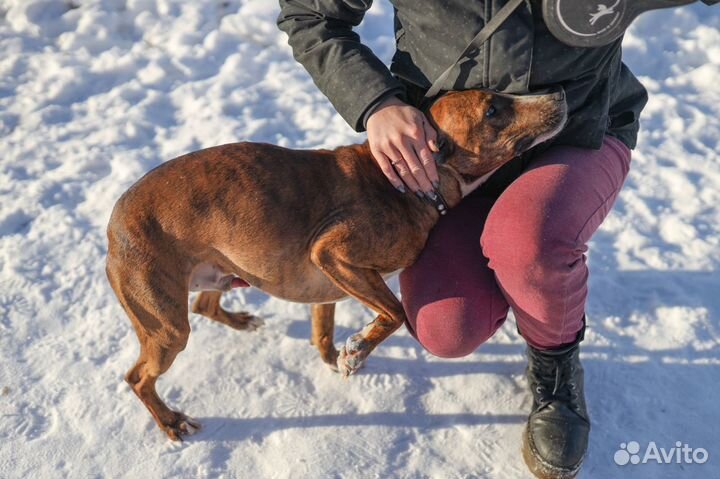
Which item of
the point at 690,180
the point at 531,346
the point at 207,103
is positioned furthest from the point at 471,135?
the point at 207,103

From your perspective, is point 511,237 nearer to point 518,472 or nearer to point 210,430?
point 518,472

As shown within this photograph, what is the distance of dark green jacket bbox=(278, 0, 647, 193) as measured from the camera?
255 cm

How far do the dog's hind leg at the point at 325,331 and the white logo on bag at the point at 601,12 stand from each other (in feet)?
5.64

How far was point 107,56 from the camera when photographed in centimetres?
518

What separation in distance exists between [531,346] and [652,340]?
2.66ft

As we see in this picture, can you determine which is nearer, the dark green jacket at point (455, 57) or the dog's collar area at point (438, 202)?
the dark green jacket at point (455, 57)

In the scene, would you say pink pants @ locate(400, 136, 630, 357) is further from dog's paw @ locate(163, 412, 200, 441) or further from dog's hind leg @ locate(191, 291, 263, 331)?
dog's paw @ locate(163, 412, 200, 441)

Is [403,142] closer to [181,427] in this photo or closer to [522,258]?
[522,258]

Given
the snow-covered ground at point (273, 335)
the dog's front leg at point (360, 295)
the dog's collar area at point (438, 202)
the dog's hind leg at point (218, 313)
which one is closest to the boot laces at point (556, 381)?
the snow-covered ground at point (273, 335)

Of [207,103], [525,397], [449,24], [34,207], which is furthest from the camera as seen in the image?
[207,103]

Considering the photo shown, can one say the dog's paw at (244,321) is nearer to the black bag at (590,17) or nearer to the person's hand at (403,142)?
the person's hand at (403,142)

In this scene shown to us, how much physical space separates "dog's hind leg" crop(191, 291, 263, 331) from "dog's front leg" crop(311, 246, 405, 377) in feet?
2.60

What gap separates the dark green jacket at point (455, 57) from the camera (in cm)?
255

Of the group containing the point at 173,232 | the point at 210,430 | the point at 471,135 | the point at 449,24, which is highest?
the point at 449,24
